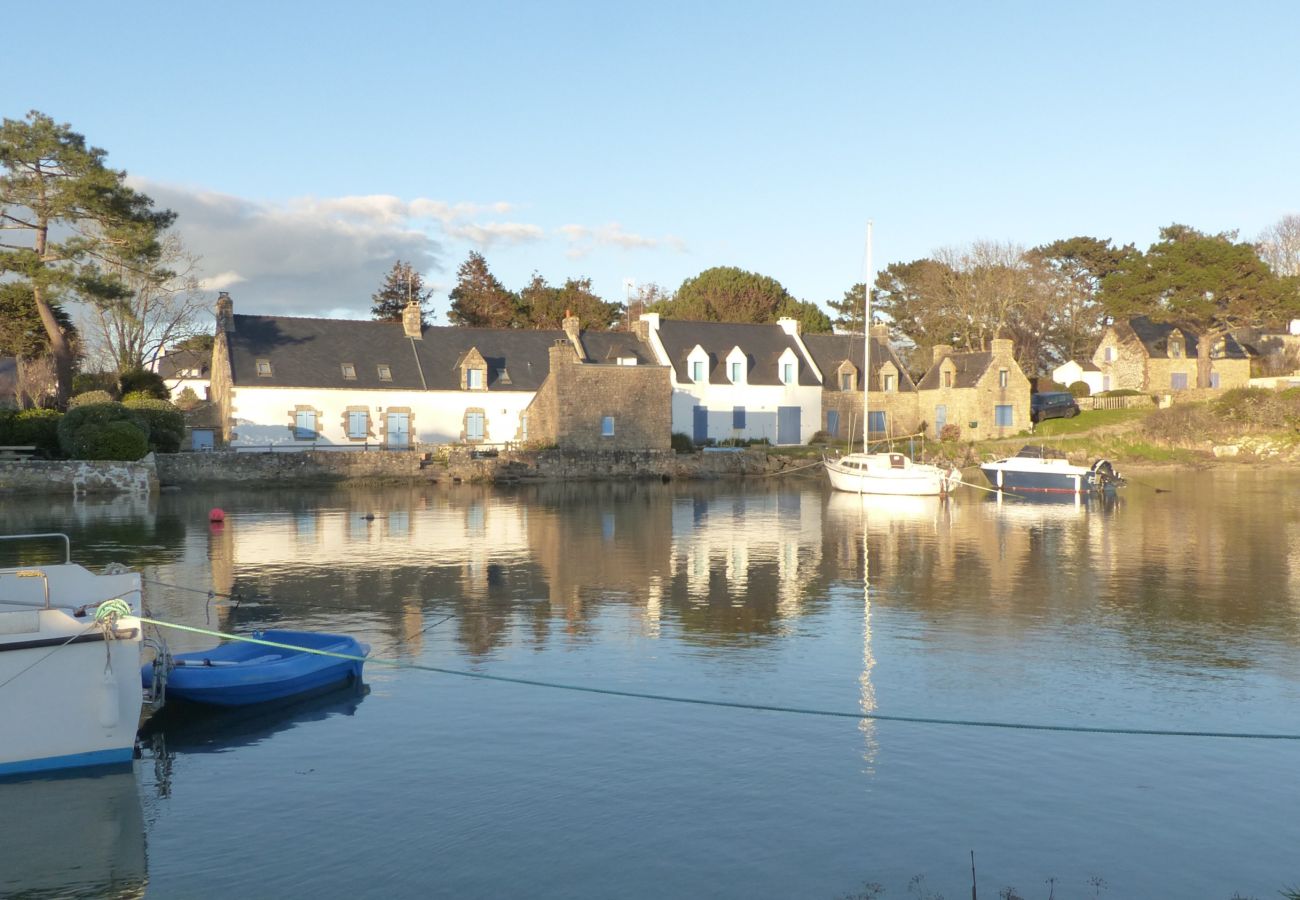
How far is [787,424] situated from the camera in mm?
63094

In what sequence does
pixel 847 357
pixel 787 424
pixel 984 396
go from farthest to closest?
pixel 847 357
pixel 787 424
pixel 984 396

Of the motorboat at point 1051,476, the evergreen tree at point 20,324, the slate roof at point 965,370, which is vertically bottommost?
the motorboat at point 1051,476

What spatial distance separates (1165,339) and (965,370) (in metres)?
18.6

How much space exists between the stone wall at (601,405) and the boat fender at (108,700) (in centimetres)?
4383

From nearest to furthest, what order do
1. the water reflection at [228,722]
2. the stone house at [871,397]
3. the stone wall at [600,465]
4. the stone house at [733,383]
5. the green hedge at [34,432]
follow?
the water reflection at [228,722] < the green hedge at [34,432] < the stone wall at [600,465] < the stone house at [733,383] < the stone house at [871,397]

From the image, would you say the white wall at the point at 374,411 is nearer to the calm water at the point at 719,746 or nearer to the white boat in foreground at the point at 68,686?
the calm water at the point at 719,746

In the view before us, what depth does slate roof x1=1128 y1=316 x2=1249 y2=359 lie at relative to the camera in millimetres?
72250

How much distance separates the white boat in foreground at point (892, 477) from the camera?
43.9 metres

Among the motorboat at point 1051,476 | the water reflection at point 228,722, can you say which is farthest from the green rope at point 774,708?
the motorboat at point 1051,476

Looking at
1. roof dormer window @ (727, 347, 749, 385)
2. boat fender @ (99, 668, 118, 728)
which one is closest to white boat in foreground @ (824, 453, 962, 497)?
roof dormer window @ (727, 347, 749, 385)

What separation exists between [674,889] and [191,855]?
4.04 m

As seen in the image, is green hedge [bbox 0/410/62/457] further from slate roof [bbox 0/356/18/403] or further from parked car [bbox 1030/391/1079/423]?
parked car [bbox 1030/391/1079/423]

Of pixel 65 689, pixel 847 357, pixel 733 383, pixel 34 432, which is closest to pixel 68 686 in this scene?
pixel 65 689

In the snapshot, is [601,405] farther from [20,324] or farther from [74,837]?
[74,837]
